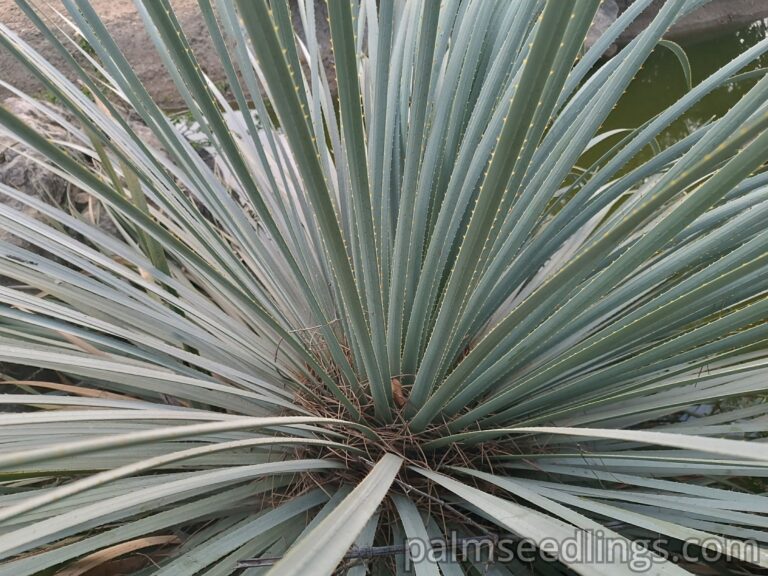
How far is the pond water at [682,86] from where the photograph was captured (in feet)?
8.33

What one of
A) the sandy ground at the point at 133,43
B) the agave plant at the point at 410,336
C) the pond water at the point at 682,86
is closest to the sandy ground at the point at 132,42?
the sandy ground at the point at 133,43

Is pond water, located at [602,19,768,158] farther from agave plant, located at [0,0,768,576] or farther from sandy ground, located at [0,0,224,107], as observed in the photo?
sandy ground, located at [0,0,224,107]

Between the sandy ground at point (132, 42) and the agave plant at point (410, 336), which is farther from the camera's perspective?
the sandy ground at point (132, 42)

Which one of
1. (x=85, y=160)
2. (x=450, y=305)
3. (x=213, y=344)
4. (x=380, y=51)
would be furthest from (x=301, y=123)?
(x=85, y=160)

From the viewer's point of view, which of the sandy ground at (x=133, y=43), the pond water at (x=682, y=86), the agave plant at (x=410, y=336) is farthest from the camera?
the sandy ground at (x=133, y=43)

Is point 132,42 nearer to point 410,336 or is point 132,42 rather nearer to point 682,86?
point 682,86

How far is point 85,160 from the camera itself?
4.57 ft

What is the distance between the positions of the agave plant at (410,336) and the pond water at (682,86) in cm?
182

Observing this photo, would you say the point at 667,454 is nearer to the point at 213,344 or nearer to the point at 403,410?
the point at 403,410

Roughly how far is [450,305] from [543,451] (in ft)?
1.01

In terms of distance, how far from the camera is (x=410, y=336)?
72 centimetres

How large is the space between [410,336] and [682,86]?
2999mm

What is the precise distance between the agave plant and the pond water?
1818 mm

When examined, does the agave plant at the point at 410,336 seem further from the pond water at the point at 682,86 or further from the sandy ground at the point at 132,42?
the sandy ground at the point at 132,42
